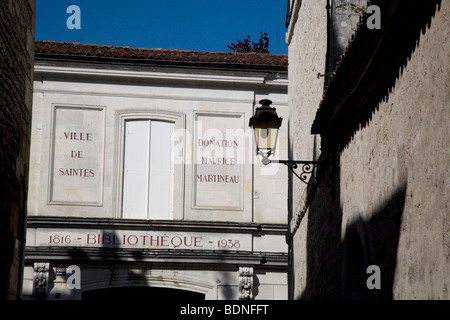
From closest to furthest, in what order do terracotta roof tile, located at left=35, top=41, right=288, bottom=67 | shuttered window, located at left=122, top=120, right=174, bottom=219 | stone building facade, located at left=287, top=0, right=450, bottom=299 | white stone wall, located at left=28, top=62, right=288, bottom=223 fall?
stone building facade, located at left=287, top=0, right=450, bottom=299, white stone wall, located at left=28, top=62, right=288, bottom=223, shuttered window, located at left=122, top=120, right=174, bottom=219, terracotta roof tile, located at left=35, top=41, right=288, bottom=67

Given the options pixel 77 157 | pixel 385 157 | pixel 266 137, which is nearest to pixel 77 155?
pixel 77 157

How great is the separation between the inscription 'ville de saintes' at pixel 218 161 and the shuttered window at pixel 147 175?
661 mm

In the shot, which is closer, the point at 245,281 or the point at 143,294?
the point at 245,281

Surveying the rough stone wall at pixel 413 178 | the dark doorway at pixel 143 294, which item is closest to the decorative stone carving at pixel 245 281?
the dark doorway at pixel 143 294

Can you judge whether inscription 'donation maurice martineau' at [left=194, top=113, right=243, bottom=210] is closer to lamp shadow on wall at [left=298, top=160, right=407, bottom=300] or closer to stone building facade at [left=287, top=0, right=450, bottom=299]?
lamp shadow on wall at [left=298, top=160, right=407, bottom=300]

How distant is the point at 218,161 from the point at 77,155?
2.88 m

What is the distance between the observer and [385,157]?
705 cm

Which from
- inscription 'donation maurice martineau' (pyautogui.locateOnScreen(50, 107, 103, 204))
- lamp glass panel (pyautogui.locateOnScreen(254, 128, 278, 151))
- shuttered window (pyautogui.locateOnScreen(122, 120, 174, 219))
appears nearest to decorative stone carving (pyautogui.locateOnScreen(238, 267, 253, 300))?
shuttered window (pyautogui.locateOnScreen(122, 120, 174, 219))

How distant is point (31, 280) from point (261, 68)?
6.42 m

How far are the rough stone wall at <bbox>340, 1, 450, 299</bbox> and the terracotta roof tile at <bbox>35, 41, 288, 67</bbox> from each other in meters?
11.6

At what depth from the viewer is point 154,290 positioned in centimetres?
1978

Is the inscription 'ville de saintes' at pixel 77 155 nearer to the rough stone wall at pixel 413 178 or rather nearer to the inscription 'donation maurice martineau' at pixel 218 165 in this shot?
the inscription 'donation maurice martineau' at pixel 218 165

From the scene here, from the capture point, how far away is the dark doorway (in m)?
19.5

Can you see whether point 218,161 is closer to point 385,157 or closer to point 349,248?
point 349,248
